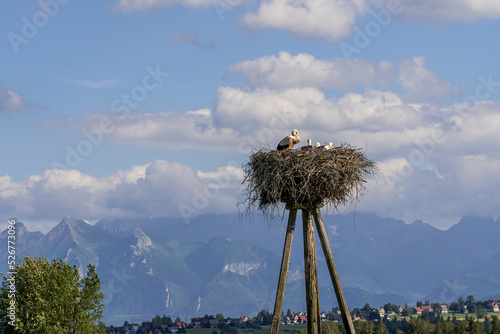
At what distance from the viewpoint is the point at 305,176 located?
1906 cm

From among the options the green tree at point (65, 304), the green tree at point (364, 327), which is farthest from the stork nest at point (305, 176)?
the green tree at point (364, 327)

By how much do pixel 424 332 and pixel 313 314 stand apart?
146237 mm

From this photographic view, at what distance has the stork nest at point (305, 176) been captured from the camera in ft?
62.4

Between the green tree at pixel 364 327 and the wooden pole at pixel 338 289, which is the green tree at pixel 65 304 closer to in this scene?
the wooden pole at pixel 338 289

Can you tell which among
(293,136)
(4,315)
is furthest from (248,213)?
(4,315)

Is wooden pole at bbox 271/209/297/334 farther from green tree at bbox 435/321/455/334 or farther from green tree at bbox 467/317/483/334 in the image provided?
green tree at bbox 435/321/455/334

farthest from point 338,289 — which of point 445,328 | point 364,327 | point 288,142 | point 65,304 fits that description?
point 364,327

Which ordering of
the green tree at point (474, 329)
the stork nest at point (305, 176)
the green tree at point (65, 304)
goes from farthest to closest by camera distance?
1. the green tree at point (474, 329)
2. the green tree at point (65, 304)
3. the stork nest at point (305, 176)

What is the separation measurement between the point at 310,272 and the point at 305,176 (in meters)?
3.04

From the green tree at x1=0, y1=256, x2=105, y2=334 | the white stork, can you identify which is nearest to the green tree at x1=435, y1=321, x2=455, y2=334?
the green tree at x1=0, y1=256, x2=105, y2=334

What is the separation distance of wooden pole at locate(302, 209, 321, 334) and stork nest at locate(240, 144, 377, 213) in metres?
0.65

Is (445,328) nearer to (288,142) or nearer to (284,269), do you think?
(284,269)

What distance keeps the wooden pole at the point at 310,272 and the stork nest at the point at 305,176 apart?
650 millimetres

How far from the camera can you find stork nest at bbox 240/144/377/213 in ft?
62.4
